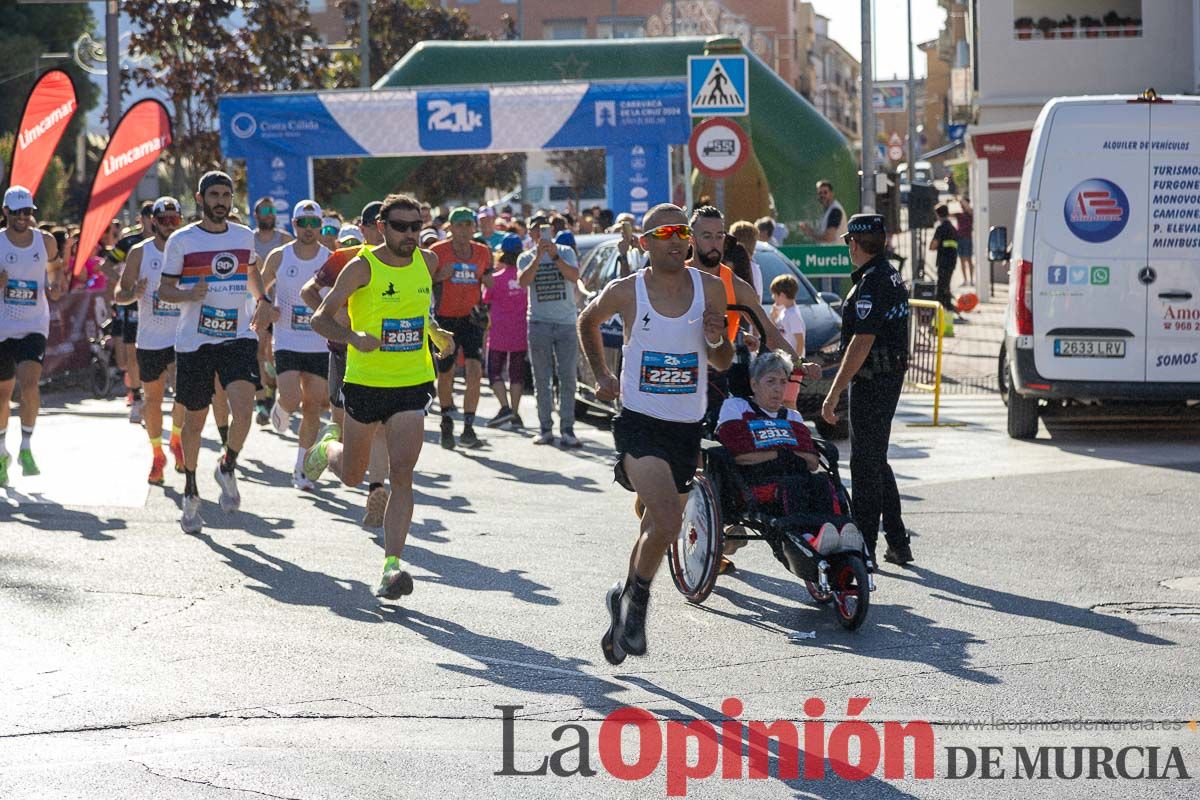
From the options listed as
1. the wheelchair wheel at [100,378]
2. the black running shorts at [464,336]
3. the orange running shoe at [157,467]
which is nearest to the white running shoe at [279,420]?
the black running shorts at [464,336]

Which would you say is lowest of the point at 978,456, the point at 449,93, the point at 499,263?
the point at 978,456

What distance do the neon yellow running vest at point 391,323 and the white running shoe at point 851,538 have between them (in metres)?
2.12

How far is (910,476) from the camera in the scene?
13117 mm

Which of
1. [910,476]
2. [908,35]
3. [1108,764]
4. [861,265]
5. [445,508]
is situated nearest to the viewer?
[1108,764]

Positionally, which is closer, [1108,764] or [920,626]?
[1108,764]

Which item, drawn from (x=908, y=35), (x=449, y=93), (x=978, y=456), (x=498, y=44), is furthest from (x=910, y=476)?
(x=908, y=35)

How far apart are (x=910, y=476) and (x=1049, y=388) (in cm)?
195

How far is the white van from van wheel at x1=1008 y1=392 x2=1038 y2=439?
49cm

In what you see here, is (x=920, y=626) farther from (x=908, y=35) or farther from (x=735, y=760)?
(x=908, y=35)

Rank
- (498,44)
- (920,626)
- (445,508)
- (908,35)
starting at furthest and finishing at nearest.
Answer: (908,35), (498,44), (445,508), (920,626)

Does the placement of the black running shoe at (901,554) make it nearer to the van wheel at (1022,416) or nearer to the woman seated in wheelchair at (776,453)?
the woman seated in wheelchair at (776,453)

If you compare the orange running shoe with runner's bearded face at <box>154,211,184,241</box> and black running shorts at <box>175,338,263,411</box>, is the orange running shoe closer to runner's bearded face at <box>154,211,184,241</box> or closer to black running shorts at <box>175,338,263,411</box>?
runner's bearded face at <box>154,211,184,241</box>

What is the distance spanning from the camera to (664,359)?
7.32 m

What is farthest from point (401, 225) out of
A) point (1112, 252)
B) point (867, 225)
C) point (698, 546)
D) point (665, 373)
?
point (1112, 252)
